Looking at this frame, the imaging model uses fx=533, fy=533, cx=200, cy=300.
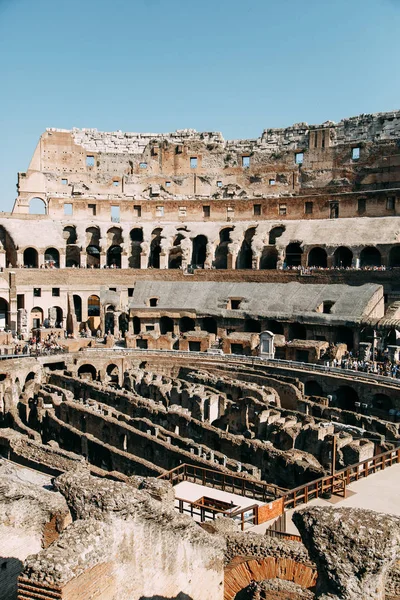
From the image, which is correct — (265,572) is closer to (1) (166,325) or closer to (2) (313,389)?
(2) (313,389)

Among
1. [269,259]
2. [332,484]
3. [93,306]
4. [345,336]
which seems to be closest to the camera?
[332,484]

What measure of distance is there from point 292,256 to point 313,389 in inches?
773

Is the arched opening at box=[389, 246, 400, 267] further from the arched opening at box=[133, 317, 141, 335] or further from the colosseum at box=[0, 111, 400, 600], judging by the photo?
the arched opening at box=[133, 317, 141, 335]

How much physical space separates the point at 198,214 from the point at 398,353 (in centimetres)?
2711

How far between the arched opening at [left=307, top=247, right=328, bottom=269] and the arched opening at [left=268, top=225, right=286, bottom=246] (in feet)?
11.9

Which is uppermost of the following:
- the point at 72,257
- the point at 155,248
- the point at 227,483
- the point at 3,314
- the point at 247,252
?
the point at 155,248

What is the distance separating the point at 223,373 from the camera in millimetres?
31500

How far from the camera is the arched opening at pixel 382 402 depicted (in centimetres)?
2526

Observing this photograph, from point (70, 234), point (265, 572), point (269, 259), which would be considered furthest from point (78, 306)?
point (265, 572)

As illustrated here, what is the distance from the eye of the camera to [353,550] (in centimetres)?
637

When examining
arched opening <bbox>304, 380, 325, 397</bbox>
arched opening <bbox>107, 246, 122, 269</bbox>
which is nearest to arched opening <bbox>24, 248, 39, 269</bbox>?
arched opening <bbox>107, 246, 122, 269</bbox>

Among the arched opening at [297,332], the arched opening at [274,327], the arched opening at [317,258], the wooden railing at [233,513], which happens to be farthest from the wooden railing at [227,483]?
the arched opening at [317,258]

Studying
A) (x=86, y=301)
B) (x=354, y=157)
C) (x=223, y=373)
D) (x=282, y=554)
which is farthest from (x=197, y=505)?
(x=354, y=157)

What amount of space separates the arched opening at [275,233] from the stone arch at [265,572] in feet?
127
